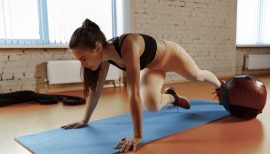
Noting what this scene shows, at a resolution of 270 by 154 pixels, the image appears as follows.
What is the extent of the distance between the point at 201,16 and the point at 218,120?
3678mm

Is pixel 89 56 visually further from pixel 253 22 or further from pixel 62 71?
pixel 253 22

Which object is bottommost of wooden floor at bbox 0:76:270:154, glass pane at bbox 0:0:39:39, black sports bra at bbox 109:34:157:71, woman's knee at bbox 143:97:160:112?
wooden floor at bbox 0:76:270:154

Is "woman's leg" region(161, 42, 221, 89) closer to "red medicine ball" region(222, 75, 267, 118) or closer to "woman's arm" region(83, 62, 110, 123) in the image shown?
"red medicine ball" region(222, 75, 267, 118)

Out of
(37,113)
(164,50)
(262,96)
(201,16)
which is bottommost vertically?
(37,113)

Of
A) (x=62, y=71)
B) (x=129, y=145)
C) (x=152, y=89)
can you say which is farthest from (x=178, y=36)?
(x=129, y=145)

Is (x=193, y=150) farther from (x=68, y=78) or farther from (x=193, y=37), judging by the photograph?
(x=193, y=37)

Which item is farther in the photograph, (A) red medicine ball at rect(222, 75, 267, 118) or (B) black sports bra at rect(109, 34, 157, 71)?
(A) red medicine ball at rect(222, 75, 267, 118)

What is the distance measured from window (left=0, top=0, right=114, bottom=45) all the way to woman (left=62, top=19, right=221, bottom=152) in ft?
7.27

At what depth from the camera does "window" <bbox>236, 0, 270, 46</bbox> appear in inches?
250

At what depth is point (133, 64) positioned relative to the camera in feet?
5.20

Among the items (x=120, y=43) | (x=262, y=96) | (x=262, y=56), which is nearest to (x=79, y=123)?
(x=120, y=43)

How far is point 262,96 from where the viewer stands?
2.23 meters

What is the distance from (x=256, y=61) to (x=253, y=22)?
3.08ft

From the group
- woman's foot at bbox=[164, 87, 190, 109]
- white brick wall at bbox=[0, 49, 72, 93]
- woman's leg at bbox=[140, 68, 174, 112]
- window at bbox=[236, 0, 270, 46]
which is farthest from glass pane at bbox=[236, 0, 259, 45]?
woman's leg at bbox=[140, 68, 174, 112]
